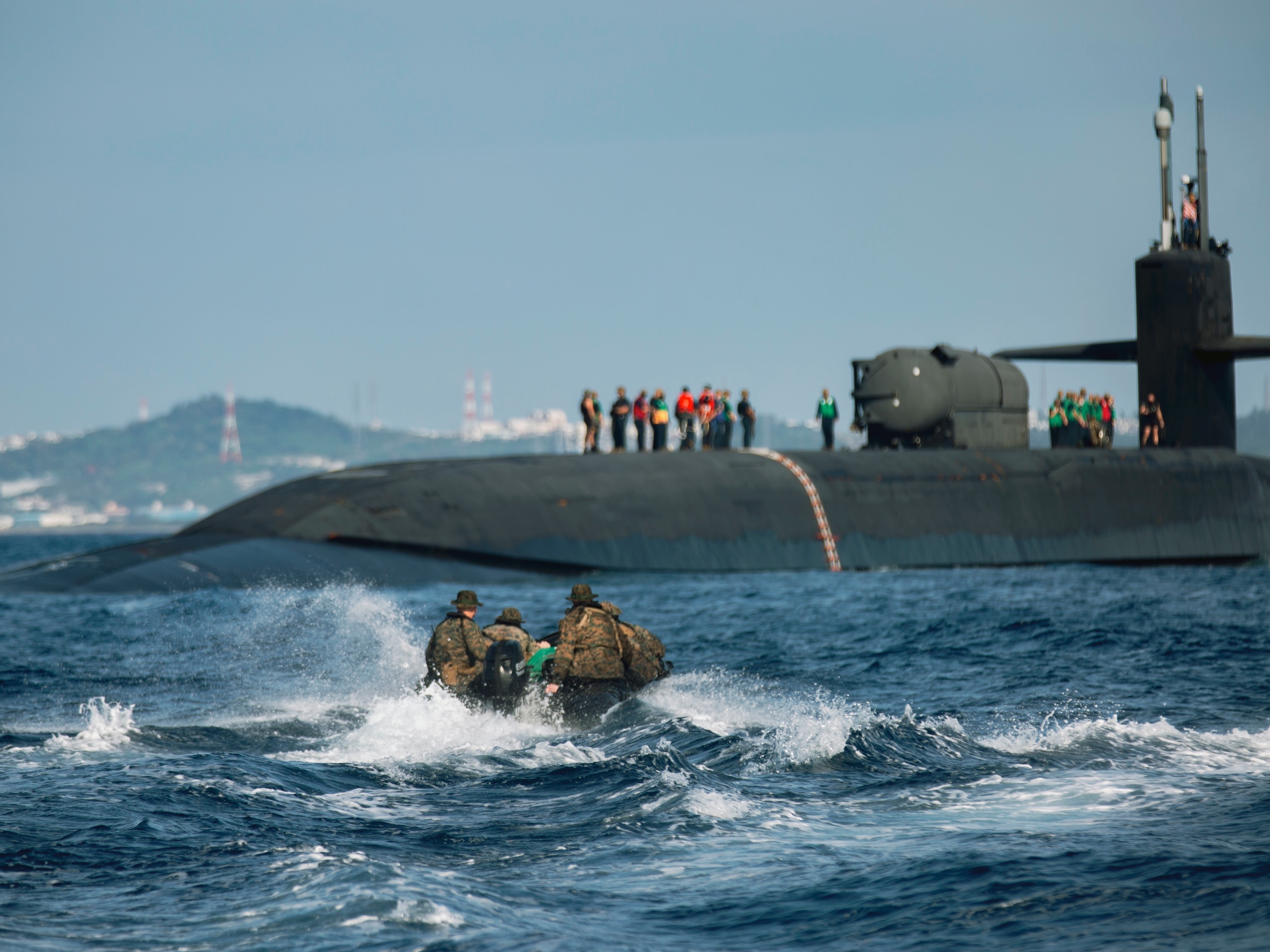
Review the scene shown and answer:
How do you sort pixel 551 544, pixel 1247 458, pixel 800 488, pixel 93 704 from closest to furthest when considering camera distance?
1. pixel 93 704
2. pixel 551 544
3. pixel 800 488
4. pixel 1247 458

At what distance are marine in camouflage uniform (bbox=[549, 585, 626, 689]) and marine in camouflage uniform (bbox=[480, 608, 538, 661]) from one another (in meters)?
0.37

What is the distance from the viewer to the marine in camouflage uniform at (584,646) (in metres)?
13.8

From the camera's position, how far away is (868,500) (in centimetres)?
2961

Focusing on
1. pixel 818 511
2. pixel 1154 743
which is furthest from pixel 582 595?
pixel 818 511

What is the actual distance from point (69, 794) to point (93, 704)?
4901 mm

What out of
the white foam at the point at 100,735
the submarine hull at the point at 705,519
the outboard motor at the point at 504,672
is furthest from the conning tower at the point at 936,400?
the white foam at the point at 100,735

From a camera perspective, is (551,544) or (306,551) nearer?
(306,551)

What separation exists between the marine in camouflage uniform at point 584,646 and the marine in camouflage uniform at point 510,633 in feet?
1.20

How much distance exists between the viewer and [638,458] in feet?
96.3

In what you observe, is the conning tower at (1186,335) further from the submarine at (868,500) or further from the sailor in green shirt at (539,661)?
the sailor in green shirt at (539,661)

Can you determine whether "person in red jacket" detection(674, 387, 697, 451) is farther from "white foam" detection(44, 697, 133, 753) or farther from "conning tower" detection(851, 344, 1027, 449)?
"white foam" detection(44, 697, 133, 753)

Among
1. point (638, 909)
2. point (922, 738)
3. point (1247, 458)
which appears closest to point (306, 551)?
point (922, 738)

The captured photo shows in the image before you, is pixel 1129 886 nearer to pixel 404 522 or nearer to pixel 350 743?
pixel 350 743

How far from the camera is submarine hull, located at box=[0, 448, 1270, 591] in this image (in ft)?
78.8
